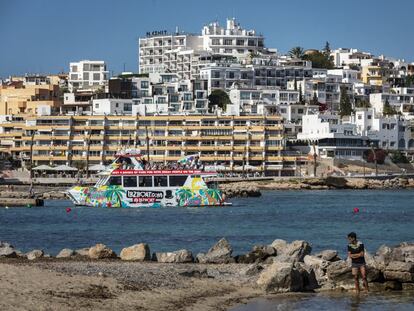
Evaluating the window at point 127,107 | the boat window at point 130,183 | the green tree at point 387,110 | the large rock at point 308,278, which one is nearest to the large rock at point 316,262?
the large rock at point 308,278

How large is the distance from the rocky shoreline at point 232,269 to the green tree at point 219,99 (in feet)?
421

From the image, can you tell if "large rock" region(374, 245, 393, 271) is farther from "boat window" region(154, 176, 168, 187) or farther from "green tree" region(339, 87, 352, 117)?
"green tree" region(339, 87, 352, 117)

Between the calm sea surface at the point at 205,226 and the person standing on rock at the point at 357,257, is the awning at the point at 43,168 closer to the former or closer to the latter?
the calm sea surface at the point at 205,226

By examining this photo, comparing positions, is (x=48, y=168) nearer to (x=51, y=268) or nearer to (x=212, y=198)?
(x=212, y=198)

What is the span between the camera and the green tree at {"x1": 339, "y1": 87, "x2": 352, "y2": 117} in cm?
16788

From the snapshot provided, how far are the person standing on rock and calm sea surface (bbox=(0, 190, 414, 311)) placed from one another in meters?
0.48

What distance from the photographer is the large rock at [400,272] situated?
2891 centimetres

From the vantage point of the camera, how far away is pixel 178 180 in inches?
3088

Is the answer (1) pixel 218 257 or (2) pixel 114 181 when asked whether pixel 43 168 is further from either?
(1) pixel 218 257

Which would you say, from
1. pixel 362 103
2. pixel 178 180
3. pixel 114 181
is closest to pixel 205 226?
pixel 178 180

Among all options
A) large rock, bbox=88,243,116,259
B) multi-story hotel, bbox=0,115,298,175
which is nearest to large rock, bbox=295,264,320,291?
large rock, bbox=88,243,116,259

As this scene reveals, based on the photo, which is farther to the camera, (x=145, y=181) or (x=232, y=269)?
(x=145, y=181)

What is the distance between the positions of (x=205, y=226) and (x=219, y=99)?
107700mm

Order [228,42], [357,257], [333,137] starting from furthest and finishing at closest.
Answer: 1. [228,42]
2. [333,137]
3. [357,257]
